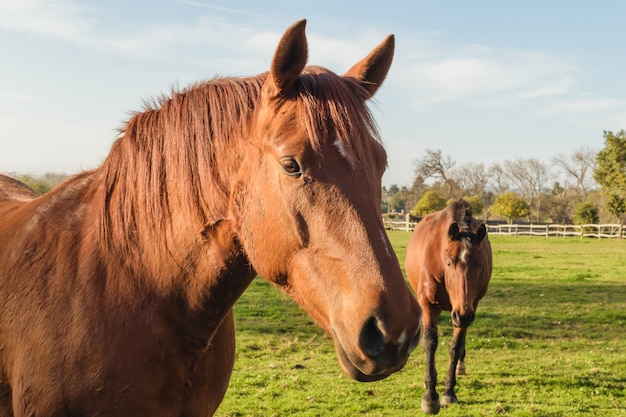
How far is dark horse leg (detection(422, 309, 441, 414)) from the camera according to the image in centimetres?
660

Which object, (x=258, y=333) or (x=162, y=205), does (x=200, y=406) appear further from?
(x=258, y=333)

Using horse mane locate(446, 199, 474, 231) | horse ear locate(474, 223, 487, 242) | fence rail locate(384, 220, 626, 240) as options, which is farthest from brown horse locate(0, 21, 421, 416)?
fence rail locate(384, 220, 626, 240)

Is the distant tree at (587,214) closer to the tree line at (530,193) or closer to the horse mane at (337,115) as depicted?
the tree line at (530,193)

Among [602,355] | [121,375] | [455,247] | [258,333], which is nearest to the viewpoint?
[121,375]

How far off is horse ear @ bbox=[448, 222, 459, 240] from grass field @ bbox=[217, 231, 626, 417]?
2.14 metres

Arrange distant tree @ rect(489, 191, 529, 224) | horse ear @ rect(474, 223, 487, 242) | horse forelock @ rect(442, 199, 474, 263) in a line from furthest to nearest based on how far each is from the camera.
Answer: distant tree @ rect(489, 191, 529, 224), horse ear @ rect(474, 223, 487, 242), horse forelock @ rect(442, 199, 474, 263)

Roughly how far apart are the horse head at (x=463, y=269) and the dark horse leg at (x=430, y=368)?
52cm

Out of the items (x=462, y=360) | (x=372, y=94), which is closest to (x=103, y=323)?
(x=372, y=94)

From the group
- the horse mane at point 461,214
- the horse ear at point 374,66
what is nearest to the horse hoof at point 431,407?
the horse mane at point 461,214

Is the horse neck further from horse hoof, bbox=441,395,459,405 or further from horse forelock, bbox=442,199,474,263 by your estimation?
horse hoof, bbox=441,395,459,405

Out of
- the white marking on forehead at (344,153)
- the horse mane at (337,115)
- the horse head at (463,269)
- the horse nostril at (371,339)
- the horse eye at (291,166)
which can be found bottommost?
the horse head at (463,269)

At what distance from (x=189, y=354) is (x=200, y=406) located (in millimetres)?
268

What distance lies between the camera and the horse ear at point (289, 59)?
1.99 meters

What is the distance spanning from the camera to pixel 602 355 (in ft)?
29.9
